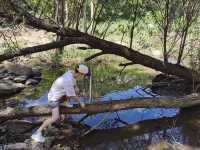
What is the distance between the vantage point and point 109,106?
10180mm

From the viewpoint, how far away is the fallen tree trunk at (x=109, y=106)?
963 cm

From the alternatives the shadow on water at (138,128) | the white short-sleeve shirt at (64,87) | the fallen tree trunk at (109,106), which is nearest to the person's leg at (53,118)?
the white short-sleeve shirt at (64,87)

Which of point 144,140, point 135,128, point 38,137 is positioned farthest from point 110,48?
point 38,137

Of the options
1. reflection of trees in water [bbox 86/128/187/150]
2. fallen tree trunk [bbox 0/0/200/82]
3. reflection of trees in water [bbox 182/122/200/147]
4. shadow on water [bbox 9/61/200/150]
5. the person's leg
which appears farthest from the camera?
fallen tree trunk [bbox 0/0/200/82]

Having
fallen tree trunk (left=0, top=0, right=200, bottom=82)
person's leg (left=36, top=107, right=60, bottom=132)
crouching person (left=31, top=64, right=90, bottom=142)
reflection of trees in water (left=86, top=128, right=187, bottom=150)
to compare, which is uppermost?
fallen tree trunk (left=0, top=0, right=200, bottom=82)

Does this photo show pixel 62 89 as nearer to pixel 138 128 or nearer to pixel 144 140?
pixel 144 140

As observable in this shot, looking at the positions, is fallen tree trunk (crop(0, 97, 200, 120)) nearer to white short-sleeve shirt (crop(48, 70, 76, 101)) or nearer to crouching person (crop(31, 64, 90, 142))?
crouching person (crop(31, 64, 90, 142))

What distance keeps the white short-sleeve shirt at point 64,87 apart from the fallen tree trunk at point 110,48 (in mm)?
2290

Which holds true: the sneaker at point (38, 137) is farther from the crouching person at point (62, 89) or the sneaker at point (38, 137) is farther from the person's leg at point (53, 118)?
the person's leg at point (53, 118)

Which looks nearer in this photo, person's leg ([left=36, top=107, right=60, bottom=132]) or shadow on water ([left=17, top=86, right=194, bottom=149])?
person's leg ([left=36, top=107, right=60, bottom=132])

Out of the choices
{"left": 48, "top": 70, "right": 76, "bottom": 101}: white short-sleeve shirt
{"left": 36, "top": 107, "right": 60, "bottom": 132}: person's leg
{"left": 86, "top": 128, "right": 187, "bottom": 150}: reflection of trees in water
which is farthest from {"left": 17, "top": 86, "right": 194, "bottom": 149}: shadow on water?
{"left": 48, "top": 70, "right": 76, "bottom": 101}: white short-sleeve shirt

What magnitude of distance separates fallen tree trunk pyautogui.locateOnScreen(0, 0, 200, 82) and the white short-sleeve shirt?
7.51 feet

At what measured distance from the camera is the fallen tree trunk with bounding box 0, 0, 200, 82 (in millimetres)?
10849

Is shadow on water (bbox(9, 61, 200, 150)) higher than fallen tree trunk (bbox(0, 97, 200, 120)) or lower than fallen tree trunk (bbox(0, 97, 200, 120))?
lower
